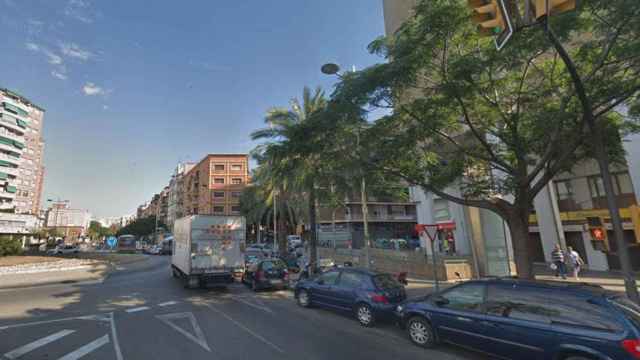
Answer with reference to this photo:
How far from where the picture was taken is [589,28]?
763cm

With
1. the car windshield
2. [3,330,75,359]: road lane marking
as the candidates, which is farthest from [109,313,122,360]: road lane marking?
the car windshield

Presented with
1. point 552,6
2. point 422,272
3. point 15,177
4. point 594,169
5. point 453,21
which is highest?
point 15,177

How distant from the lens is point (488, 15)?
3629 millimetres

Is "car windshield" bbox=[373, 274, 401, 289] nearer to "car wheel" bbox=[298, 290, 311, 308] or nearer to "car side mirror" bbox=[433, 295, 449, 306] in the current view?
"car side mirror" bbox=[433, 295, 449, 306]

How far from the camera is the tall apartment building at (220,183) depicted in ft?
226

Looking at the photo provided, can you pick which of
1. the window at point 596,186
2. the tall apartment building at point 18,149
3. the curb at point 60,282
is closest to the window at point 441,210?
the window at point 596,186

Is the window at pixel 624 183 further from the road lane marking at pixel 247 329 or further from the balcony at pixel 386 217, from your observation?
the balcony at pixel 386 217

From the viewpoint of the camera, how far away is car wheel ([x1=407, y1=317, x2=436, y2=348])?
23.4 feet

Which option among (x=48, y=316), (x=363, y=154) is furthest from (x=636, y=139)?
(x=48, y=316)

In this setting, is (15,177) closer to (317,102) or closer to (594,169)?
(317,102)

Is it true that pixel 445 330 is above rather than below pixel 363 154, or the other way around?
below

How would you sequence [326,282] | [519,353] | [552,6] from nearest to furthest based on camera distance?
[552,6], [519,353], [326,282]

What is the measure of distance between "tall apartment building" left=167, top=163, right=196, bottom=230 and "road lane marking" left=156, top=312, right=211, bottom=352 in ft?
258

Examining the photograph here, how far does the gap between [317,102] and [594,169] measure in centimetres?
2047
